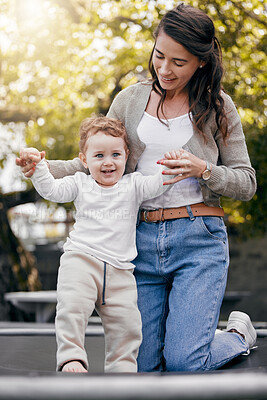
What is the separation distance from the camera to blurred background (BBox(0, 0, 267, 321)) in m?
4.71

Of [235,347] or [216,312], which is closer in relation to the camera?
[216,312]

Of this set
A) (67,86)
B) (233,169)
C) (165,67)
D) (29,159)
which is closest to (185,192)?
(233,169)

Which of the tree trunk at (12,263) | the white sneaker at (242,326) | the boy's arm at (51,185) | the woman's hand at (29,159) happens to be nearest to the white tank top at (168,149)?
the boy's arm at (51,185)

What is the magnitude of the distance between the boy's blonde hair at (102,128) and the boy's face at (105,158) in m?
0.01

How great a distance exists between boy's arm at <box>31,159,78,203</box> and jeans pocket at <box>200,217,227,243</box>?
0.42m

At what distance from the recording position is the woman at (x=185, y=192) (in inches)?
72.1

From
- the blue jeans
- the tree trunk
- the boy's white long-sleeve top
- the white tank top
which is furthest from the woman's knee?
the tree trunk

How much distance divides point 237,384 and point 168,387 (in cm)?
15

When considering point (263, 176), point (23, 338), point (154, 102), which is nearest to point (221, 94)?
point (154, 102)

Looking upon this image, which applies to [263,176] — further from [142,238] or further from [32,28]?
[32,28]

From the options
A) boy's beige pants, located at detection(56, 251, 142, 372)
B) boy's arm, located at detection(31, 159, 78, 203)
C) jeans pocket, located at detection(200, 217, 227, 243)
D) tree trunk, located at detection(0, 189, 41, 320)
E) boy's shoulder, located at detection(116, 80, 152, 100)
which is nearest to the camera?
boy's beige pants, located at detection(56, 251, 142, 372)

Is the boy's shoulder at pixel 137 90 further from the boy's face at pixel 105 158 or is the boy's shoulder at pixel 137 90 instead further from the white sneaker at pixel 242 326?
the white sneaker at pixel 242 326

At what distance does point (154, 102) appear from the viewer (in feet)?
6.55

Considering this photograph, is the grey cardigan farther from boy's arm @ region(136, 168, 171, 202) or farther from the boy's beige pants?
the boy's beige pants
